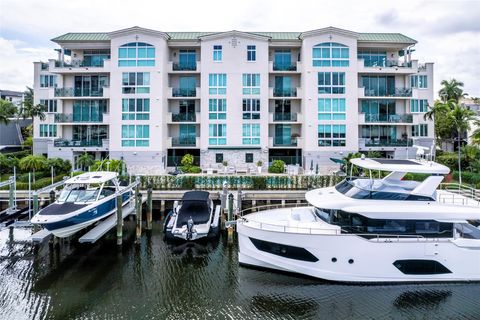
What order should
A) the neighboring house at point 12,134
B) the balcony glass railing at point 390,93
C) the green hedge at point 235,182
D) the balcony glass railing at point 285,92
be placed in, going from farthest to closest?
1. the neighboring house at point 12,134
2. the balcony glass railing at point 285,92
3. the balcony glass railing at point 390,93
4. the green hedge at point 235,182

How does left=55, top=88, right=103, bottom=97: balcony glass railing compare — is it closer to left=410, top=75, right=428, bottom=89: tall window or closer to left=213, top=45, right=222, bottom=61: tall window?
left=213, top=45, right=222, bottom=61: tall window

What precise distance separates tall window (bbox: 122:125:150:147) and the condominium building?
0.09m

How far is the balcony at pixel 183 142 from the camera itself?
117ft

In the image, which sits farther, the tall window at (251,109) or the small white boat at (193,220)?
the tall window at (251,109)

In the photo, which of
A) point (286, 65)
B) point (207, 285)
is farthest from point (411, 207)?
point (286, 65)

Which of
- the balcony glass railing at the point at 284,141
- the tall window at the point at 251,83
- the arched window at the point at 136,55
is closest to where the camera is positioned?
the arched window at the point at 136,55

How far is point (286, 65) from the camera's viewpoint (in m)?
36.7

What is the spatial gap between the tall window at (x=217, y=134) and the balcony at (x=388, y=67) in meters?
13.9

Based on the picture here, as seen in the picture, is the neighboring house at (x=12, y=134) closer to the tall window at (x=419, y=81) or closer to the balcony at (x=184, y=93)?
the balcony at (x=184, y=93)

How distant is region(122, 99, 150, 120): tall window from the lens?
1369 inches

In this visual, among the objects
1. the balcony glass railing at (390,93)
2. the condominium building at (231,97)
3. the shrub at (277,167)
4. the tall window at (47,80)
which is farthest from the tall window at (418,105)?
the tall window at (47,80)

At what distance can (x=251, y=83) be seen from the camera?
35.2m

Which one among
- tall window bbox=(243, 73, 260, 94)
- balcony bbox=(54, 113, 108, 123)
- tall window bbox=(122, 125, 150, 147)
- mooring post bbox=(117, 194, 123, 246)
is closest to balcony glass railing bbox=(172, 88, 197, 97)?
tall window bbox=(122, 125, 150, 147)

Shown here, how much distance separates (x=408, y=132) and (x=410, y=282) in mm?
25719
